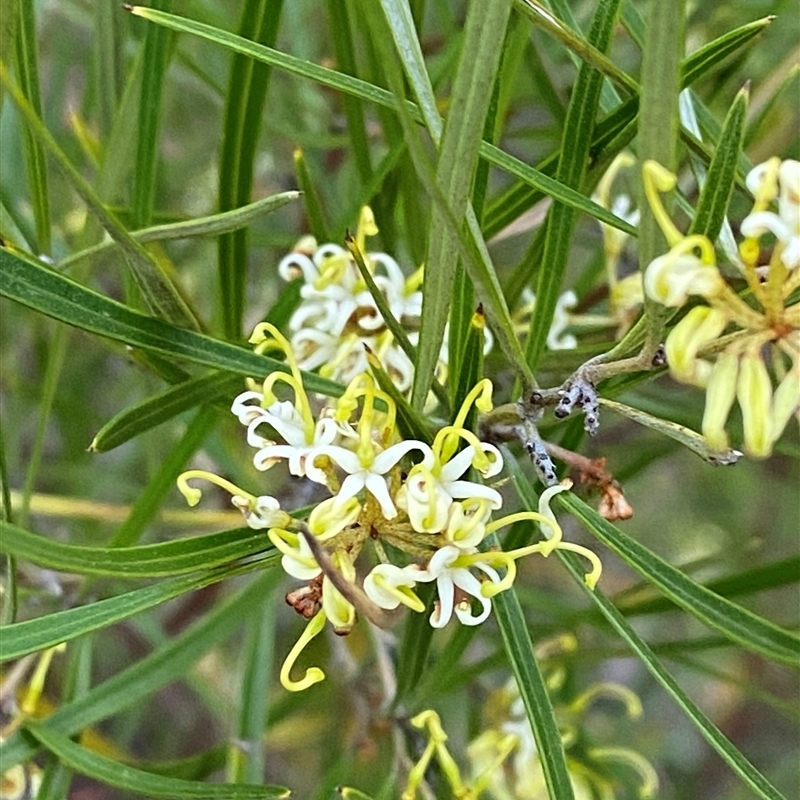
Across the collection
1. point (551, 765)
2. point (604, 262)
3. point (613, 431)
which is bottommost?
point (551, 765)

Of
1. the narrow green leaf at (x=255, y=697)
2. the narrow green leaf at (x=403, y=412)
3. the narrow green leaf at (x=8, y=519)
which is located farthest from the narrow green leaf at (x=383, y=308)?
→ the narrow green leaf at (x=255, y=697)

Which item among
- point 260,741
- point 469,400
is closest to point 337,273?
point 469,400

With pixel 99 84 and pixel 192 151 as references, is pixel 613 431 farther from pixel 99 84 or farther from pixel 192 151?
pixel 99 84

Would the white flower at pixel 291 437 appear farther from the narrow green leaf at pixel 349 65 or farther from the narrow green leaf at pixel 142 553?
the narrow green leaf at pixel 349 65

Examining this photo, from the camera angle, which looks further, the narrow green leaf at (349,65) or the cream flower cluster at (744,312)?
Result: the narrow green leaf at (349,65)

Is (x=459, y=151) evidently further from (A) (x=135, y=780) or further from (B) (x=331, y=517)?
(A) (x=135, y=780)

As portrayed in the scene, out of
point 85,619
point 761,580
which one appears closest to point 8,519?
point 85,619

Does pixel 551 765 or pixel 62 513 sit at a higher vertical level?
pixel 62 513
